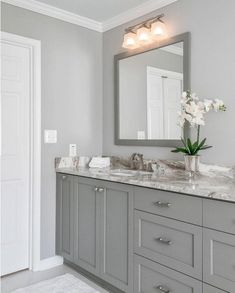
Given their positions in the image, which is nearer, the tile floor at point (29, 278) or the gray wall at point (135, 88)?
the tile floor at point (29, 278)

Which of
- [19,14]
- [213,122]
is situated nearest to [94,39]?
[19,14]

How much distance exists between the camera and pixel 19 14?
8.35ft

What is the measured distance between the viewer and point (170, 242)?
1741 mm

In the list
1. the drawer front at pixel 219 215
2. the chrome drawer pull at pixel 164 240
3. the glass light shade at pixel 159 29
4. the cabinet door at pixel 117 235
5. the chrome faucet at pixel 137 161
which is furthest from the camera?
the chrome faucet at pixel 137 161

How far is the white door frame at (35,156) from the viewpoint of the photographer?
264 cm

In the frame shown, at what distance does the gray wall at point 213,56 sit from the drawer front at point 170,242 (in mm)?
696

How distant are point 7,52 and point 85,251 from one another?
1.83m

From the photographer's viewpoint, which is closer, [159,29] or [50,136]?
[159,29]

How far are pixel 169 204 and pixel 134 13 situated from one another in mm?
1909

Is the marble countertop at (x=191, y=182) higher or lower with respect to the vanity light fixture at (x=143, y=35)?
lower

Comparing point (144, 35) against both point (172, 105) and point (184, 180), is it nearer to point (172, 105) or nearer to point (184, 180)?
point (172, 105)

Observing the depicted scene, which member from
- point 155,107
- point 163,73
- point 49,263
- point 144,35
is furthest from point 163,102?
point 49,263

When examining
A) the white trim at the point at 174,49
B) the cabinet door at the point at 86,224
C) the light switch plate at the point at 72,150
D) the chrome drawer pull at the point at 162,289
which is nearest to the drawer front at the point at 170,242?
the chrome drawer pull at the point at 162,289

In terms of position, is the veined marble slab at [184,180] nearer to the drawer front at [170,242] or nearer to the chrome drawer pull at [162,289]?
the drawer front at [170,242]
